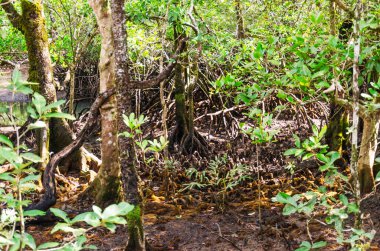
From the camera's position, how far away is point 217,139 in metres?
8.43

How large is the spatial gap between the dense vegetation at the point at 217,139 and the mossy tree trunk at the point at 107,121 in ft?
0.04

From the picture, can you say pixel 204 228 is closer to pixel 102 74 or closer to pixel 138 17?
pixel 102 74

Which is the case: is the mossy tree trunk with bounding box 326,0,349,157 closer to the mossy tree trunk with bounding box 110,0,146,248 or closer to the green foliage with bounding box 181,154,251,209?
the green foliage with bounding box 181,154,251,209

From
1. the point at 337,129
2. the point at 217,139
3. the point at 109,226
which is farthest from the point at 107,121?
the point at 217,139

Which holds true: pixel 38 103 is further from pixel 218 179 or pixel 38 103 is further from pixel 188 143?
pixel 188 143

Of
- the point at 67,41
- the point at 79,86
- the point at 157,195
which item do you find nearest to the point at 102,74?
the point at 157,195

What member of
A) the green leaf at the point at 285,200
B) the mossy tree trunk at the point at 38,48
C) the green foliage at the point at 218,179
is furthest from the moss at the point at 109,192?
the green leaf at the point at 285,200

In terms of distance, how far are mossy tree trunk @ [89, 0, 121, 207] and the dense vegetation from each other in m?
0.01

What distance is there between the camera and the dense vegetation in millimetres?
2697

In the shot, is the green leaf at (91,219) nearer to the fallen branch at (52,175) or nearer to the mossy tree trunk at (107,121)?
the mossy tree trunk at (107,121)

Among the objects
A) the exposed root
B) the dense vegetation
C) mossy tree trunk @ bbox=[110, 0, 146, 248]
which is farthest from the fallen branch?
the exposed root

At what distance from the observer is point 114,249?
4062 mm

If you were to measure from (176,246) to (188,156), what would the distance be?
9.91ft

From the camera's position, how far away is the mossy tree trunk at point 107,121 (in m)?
4.49
